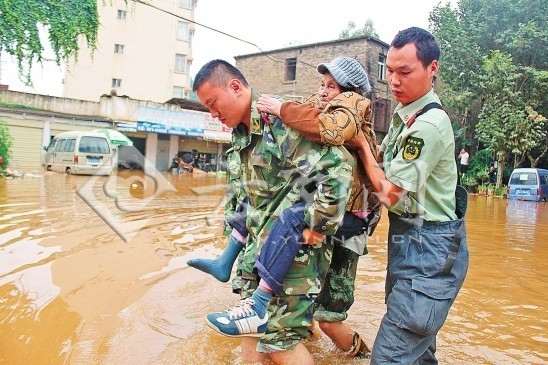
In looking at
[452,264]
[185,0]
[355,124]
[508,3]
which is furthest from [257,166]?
[185,0]

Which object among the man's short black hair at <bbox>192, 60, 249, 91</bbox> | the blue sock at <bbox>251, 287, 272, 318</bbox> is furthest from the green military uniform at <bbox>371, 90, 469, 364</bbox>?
the man's short black hair at <bbox>192, 60, 249, 91</bbox>

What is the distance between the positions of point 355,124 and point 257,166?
54cm

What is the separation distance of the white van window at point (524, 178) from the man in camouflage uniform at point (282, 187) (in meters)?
20.8

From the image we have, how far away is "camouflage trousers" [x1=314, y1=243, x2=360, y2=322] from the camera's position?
2732 millimetres

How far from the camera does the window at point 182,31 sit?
35.5m

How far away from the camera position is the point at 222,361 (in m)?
2.72

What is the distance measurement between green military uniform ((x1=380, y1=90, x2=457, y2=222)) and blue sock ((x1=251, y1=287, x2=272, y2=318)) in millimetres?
704

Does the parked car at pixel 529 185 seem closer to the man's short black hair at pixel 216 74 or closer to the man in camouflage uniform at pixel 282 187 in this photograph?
the man in camouflage uniform at pixel 282 187

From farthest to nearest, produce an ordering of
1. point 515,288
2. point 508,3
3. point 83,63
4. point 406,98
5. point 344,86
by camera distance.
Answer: point 83,63
point 508,3
point 515,288
point 344,86
point 406,98

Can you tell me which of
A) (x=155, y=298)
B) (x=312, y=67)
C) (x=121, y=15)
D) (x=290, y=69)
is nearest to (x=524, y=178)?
(x=312, y=67)

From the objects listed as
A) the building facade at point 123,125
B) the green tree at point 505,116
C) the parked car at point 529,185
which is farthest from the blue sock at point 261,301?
the building facade at point 123,125

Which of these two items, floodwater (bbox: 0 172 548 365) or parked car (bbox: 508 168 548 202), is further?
parked car (bbox: 508 168 548 202)

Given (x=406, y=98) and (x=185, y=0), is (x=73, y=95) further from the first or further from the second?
(x=406, y=98)

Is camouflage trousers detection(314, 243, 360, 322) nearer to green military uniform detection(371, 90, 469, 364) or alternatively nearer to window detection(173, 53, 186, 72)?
green military uniform detection(371, 90, 469, 364)
